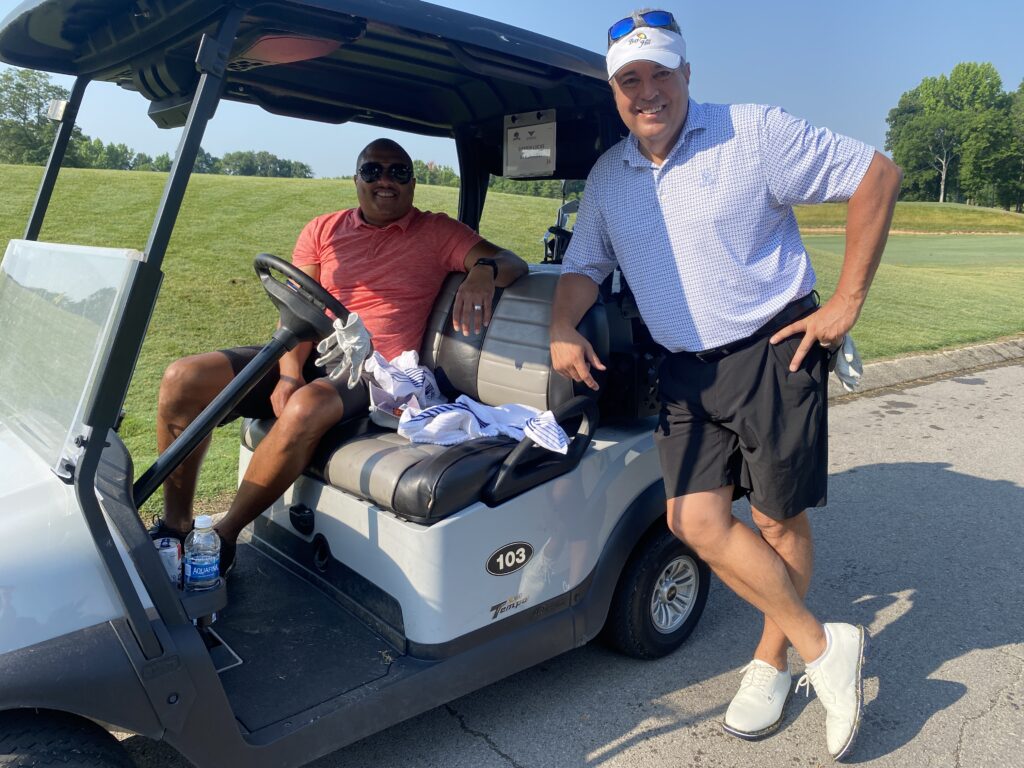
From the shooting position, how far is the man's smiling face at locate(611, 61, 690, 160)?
7.16ft

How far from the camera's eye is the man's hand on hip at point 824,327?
211 cm

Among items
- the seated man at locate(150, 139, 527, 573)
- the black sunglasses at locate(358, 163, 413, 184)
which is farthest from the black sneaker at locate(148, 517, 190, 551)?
Answer: the black sunglasses at locate(358, 163, 413, 184)

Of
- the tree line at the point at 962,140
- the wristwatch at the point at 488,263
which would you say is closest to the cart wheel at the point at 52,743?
the wristwatch at the point at 488,263

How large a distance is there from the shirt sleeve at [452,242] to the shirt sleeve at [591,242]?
0.71 m

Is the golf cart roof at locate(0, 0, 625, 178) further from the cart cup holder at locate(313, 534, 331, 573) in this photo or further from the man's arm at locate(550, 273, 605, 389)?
the cart cup holder at locate(313, 534, 331, 573)

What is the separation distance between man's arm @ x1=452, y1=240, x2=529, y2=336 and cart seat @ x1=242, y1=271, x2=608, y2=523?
3 cm

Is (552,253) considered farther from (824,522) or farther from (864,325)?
(864,325)

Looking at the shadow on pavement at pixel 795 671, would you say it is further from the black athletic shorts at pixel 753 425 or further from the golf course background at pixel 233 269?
the golf course background at pixel 233 269

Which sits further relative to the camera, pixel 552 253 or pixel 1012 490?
pixel 1012 490

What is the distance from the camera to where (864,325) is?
9.32m

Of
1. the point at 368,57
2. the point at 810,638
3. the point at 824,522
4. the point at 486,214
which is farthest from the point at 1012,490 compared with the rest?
the point at 486,214

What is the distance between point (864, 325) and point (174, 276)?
7336 mm

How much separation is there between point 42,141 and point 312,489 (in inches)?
55.1

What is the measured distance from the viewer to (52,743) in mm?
1518
